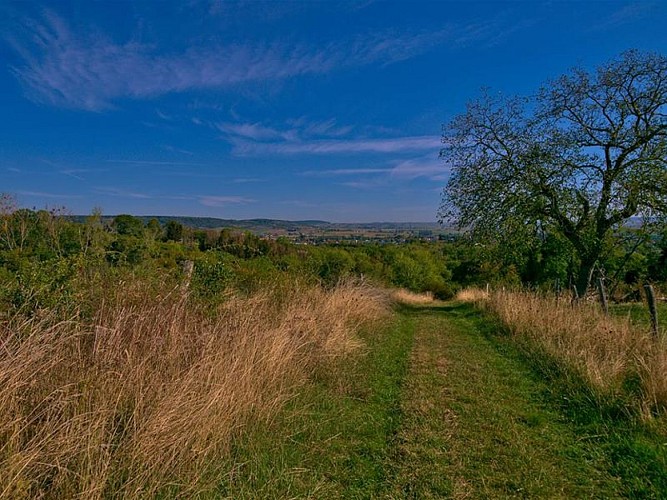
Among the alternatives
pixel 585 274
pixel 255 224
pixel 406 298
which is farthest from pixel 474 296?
pixel 255 224

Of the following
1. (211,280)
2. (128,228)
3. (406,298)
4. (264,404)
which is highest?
(128,228)

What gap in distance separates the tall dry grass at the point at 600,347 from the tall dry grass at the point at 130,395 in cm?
408

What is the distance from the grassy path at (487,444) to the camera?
3.21 metres

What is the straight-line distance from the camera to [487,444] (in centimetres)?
393

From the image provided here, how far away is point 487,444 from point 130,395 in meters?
3.34

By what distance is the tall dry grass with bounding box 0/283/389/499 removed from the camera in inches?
102

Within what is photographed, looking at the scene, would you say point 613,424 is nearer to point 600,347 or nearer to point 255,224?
point 600,347

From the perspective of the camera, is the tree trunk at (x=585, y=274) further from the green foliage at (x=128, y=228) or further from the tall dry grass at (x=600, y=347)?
the green foliage at (x=128, y=228)

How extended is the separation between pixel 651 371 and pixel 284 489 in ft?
14.6

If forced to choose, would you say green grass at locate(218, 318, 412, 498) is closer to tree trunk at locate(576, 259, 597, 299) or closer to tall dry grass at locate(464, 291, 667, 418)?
tall dry grass at locate(464, 291, 667, 418)

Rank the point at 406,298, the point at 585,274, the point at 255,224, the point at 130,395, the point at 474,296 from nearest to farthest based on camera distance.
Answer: the point at 130,395, the point at 585,274, the point at 474,296, the point at 406,298, the point at 255,224

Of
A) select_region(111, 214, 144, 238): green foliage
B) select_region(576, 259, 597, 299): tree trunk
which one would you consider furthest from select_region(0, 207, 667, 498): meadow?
select_region(111, 214, 144, 238): green foliage

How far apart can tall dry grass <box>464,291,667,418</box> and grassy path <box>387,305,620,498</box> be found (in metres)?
0.75

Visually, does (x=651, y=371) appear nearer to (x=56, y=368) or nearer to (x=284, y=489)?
(x=284, y=489)
